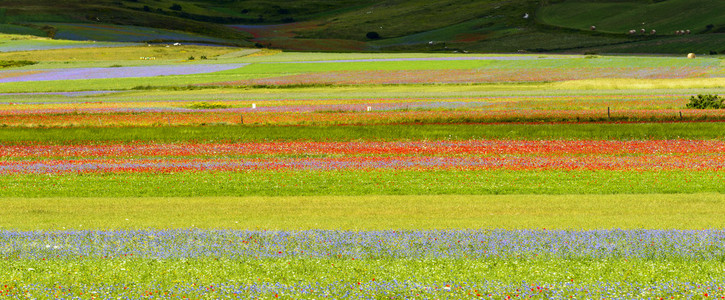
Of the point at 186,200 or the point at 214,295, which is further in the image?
the point at 186,200

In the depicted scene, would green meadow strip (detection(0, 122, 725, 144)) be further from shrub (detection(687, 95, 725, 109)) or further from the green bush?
the green bush

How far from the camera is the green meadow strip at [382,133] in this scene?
39.4 meters

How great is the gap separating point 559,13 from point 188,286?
18837 centimetres

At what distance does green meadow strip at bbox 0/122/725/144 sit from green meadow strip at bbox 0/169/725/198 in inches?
449

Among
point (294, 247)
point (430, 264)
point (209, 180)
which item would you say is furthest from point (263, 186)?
point (430, 264)

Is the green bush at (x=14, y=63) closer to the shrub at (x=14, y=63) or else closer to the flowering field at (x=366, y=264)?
the shrub at (x=14, y=63)

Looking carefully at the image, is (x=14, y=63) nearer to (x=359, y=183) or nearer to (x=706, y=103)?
(x=706, y=103)

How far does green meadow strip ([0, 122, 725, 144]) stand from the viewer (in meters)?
39.4

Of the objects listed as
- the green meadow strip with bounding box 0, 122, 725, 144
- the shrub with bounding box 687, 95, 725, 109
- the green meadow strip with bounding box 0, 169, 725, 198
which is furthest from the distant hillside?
the green meadow strip with bounding box 0, 169, 725, 198

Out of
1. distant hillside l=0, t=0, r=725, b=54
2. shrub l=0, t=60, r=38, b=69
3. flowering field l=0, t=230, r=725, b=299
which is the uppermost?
distant hillside l=0, t=0, r=725, b=54

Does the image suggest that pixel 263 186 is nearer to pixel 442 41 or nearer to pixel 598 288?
pixel 598 288

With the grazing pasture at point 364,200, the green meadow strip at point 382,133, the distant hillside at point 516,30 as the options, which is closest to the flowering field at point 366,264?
the grazing pasture at point 364,200

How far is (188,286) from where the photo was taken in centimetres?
1329

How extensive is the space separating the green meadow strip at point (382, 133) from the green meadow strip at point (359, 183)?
37.4 ft
